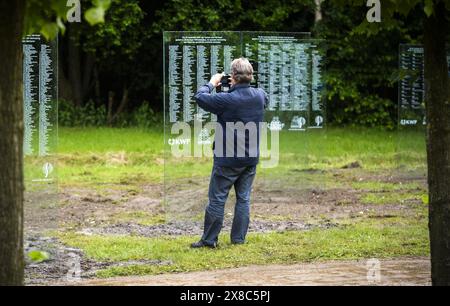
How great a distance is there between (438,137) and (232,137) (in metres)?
3.82

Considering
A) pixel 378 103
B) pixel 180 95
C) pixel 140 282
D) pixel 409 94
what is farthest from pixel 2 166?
pixel 378 103

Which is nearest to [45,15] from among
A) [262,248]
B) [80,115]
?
[262,248]

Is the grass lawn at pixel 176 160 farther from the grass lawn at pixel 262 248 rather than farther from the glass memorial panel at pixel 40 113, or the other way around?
the grass lawn at pixel 262 248

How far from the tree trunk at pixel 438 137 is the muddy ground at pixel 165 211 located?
140 inches

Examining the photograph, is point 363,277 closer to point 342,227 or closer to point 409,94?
point 342,227

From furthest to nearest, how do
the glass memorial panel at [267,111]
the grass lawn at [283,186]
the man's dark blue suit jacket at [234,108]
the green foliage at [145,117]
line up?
the green foliage at [145,117] → the glass memorial panel at [267,111] → the man's dark blue suit jacket at [234,108] → the grass lawn at [283,186]

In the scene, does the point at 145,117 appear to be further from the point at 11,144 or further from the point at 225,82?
the point at 11,144

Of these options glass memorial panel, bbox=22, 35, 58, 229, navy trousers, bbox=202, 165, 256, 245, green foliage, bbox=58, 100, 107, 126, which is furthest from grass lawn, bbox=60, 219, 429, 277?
green foliage, bbox=58, 100, 107, 126

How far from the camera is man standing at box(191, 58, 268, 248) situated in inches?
456

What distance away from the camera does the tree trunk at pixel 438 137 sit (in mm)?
8133

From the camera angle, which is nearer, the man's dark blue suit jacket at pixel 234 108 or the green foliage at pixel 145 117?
the man's dark blue suit jacket at pixel 234 108

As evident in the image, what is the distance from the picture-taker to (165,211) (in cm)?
1416

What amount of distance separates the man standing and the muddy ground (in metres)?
1.19

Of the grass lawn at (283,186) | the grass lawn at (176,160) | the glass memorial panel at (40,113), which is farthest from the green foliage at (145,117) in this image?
the glass memorial panel at (40,113)
